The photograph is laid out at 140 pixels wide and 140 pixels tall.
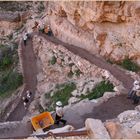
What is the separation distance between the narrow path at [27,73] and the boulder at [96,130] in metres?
8.86

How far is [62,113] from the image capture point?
1445 cm

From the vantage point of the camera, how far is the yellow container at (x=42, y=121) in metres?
14.3

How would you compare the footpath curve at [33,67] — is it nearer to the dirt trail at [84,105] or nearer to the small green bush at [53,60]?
the dirt trail at [84,105]

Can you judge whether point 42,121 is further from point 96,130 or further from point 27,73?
point 27,73

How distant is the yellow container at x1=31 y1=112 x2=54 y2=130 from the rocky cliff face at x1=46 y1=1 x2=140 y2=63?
18.9 feet

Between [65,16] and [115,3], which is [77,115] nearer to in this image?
[115,3]

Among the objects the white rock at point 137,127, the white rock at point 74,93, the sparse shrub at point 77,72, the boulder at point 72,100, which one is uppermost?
the white rock at point 137,127

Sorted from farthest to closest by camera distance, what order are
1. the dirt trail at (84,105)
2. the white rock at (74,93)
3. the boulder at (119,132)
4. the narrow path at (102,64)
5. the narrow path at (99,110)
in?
the white rock at (74,93), the narrow path at (102,64), the dirt trail at (84,105), the narrow path at (99,110), the boulder at (119,132)

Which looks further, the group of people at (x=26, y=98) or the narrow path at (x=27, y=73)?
the group of people at (x=26, y=98)

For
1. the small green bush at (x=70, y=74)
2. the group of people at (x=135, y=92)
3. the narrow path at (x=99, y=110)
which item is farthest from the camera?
the small green bush at (x=70, y=74)

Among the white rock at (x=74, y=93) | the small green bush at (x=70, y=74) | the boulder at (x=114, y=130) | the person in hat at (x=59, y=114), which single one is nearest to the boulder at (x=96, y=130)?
the boulder at (x=114, y=130)

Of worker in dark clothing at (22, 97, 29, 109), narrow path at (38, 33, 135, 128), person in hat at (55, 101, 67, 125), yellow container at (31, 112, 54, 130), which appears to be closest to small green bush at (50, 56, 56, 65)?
worker in dark clothing at (22, 97, 29, 109)

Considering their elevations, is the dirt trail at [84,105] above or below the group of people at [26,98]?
above

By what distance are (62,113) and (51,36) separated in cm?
1039
